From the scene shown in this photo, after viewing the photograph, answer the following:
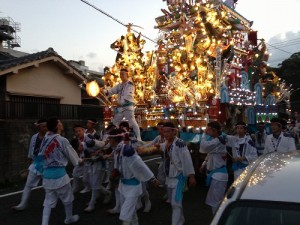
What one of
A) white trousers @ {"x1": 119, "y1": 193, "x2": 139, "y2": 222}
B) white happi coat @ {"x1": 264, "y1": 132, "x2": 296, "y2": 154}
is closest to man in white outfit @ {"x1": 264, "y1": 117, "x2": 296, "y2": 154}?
white happi coat @ {"x1": 264, "y1": 132, "x2": 296, "y2": 154}

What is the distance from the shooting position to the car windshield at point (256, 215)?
1925 mm

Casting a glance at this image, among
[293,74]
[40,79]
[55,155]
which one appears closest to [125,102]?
[55,155]

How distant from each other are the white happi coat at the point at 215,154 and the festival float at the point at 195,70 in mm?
2641

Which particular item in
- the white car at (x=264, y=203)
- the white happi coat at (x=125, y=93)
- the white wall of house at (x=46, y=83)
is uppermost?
the white wall of house at (x=46, y=83)

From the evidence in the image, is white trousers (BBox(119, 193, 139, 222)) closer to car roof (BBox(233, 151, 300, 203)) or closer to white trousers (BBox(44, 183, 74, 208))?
white trousers (BBox(44, 183, 74, 208))

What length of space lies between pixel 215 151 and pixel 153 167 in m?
6.59

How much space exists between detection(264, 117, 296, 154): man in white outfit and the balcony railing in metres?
7.87

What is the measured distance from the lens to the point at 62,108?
13.3 m

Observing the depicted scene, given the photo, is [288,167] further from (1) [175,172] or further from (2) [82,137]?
(2) [82,137]

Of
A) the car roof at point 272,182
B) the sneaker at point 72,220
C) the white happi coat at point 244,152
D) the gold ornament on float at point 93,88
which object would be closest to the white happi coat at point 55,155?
the sneaker at point 72,220

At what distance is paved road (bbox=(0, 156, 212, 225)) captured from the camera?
5.92 meters

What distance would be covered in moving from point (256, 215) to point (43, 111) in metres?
11.2

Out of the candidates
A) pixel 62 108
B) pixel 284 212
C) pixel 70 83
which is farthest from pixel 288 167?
pixel 70 83

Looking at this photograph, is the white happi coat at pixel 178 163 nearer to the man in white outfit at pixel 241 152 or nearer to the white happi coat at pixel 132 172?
the white happi coat at pixel 132 172
